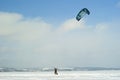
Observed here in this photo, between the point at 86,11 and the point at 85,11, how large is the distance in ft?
0.57

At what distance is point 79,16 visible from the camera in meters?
19.8

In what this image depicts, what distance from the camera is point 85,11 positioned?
19.2m

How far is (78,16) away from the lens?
20.0 m

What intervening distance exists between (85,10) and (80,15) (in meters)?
0.53

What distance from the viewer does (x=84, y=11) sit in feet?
62.7

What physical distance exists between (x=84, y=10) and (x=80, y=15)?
65cm

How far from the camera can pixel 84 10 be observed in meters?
18.9

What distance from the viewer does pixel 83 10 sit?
19.0 meters

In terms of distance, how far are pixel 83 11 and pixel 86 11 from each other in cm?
36

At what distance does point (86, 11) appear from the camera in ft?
63.5

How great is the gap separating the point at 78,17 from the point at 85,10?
89 cm

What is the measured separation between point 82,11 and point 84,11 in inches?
5.4

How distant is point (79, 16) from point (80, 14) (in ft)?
1.57

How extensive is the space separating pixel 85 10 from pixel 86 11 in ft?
0.78
